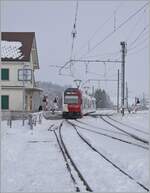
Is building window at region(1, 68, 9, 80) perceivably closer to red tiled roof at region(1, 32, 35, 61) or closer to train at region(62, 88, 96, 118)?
red tiled roof at region(1, 32, 35, 61)

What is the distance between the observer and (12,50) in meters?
51.6

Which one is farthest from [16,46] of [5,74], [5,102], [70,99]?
[70,99]

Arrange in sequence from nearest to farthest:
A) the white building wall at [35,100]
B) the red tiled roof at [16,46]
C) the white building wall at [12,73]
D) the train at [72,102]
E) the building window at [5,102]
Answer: the train at [72,102] → the building window at [5,102] → the white building wall at [12,73] → the red tiled roof at [16,46] → the white building wall at [35,100]

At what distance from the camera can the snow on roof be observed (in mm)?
50312

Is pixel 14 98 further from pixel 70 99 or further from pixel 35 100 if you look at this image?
pixel 35 100

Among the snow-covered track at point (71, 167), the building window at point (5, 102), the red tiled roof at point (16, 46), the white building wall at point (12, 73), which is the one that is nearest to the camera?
the snow-covered track at point (71, 167)

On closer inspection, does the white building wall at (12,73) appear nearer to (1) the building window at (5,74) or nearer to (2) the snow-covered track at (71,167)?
(1) the building window at (5,74)

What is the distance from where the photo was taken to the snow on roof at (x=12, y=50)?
165ft

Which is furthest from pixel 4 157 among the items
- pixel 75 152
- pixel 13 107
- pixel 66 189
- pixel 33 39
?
pixel 33 39

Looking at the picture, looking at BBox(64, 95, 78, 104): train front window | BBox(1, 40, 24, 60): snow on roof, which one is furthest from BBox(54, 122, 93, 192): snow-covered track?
BBox(1, 40, 24, 60): snow on roof

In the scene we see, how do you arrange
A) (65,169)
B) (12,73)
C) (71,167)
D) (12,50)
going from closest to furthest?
1. (65,169)
2. (71,167)
3. (12,73)
4. (12,50)

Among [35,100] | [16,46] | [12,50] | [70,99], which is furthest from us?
[35,100]

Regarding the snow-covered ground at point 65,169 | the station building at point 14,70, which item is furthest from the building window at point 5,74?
the snow-covered ground at point 65,169

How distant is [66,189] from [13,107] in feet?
131
